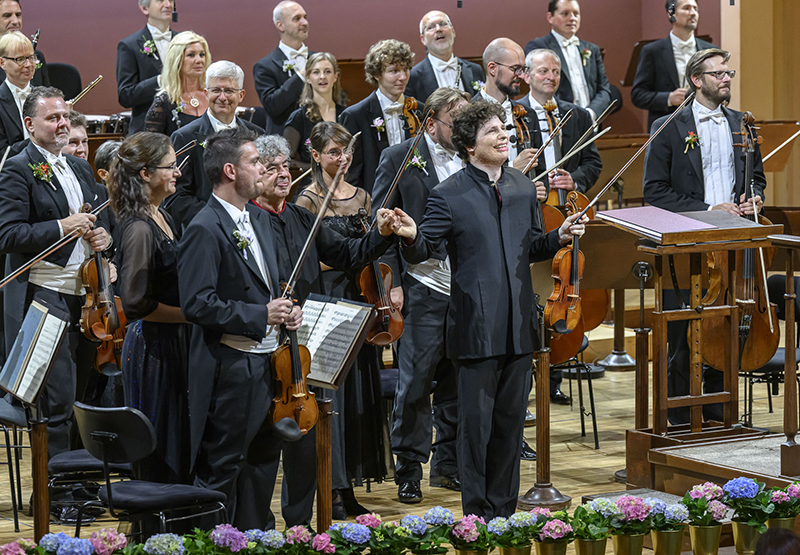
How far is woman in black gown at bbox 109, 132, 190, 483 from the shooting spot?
340 cm

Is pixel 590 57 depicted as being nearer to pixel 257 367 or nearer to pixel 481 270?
pixel 481 270

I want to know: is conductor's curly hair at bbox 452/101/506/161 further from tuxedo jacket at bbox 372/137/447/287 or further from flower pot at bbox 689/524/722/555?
flower pot at bbox 689/524/722/555

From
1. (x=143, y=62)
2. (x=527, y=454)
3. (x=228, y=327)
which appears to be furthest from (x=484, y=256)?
(x=143, y=62)

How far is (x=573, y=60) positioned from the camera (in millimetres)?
6484

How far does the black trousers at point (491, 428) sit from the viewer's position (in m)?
3.66

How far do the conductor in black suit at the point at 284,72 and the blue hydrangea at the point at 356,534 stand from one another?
312 cm

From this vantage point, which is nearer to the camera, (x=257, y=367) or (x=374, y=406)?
(x=257, y=367)

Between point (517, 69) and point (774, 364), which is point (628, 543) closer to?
point (774, 364)

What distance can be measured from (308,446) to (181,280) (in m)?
0.71

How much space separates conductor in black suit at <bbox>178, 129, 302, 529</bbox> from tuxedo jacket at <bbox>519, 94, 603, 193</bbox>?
6.95ft

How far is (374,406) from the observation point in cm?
430

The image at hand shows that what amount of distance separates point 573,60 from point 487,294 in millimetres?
3206

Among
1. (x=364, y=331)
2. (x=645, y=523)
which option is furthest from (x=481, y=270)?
(x=645, y=523)

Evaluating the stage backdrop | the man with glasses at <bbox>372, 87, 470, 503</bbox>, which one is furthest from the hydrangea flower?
the stage backdrop
